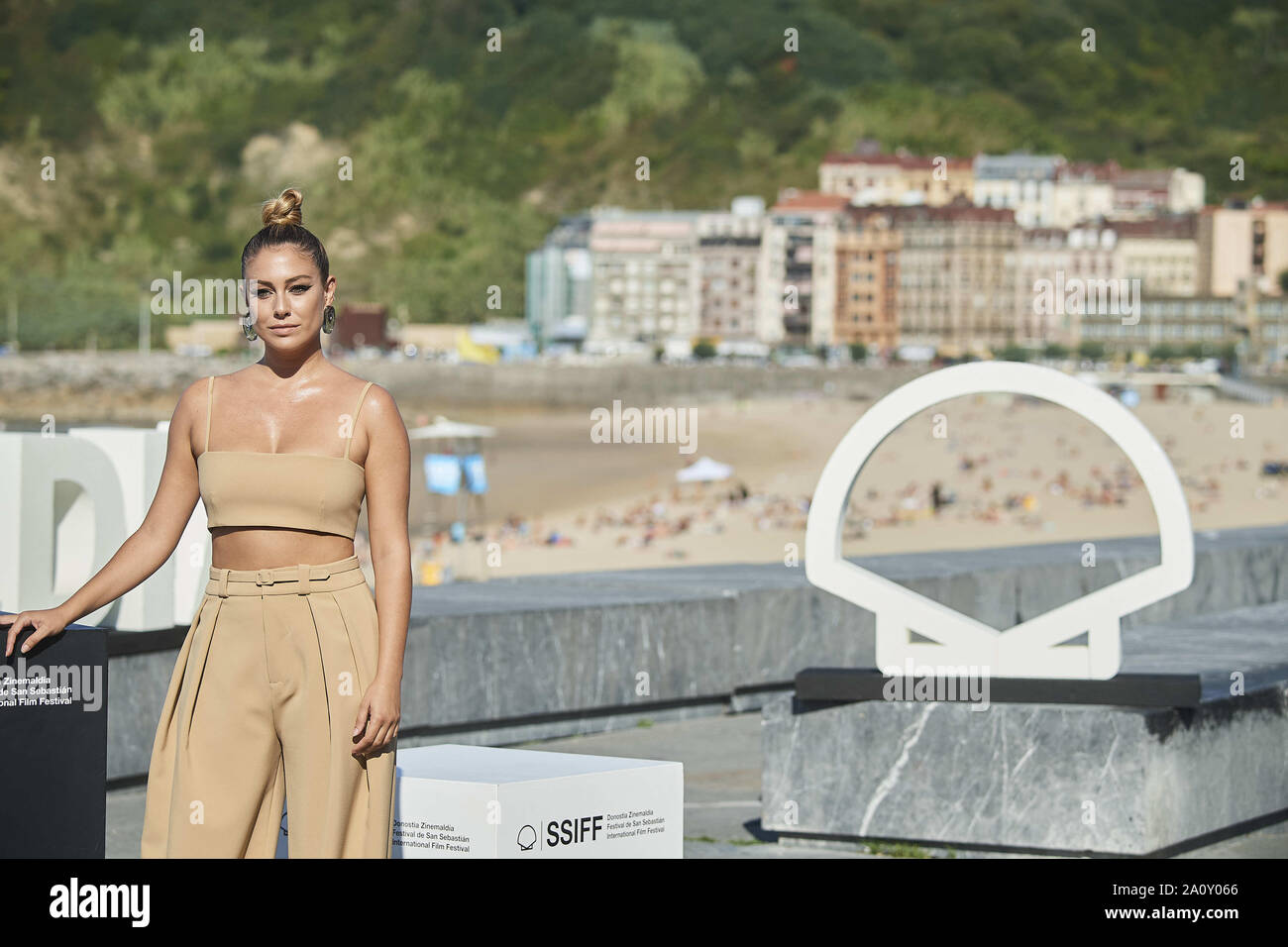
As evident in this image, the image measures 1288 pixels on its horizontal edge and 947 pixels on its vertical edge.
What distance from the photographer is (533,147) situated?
179 meters

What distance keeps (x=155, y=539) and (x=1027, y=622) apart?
3002 millimetres

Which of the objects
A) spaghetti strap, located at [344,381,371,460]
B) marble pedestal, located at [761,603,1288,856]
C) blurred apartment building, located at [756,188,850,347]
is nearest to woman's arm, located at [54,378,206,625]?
spaghetti strap, located at [344,381,371,460]

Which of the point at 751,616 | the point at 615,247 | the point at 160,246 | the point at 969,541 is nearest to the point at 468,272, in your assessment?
the point at 615,247

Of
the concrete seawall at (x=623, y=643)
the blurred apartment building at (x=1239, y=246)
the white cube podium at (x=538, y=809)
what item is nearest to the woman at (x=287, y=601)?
the white cube podium at (x=538, y=809)

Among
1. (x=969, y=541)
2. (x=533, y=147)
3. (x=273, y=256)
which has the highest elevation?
(x=533, y=147)

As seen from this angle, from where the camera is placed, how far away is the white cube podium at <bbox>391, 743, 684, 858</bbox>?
151 inches

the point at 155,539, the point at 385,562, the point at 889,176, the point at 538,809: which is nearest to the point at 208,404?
the point at 155,539

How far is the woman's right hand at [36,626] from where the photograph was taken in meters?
3.53

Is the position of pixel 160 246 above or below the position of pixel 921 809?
above

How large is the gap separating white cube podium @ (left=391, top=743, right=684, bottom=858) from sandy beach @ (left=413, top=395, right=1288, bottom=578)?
63.3ft

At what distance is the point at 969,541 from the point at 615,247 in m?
106

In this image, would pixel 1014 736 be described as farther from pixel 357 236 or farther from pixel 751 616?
pixel 357 236

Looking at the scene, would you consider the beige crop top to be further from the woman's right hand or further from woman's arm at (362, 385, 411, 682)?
the woman's right hand

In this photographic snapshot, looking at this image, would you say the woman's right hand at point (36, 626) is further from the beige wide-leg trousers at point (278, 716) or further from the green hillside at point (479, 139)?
the green hillside at point (479, 139)
